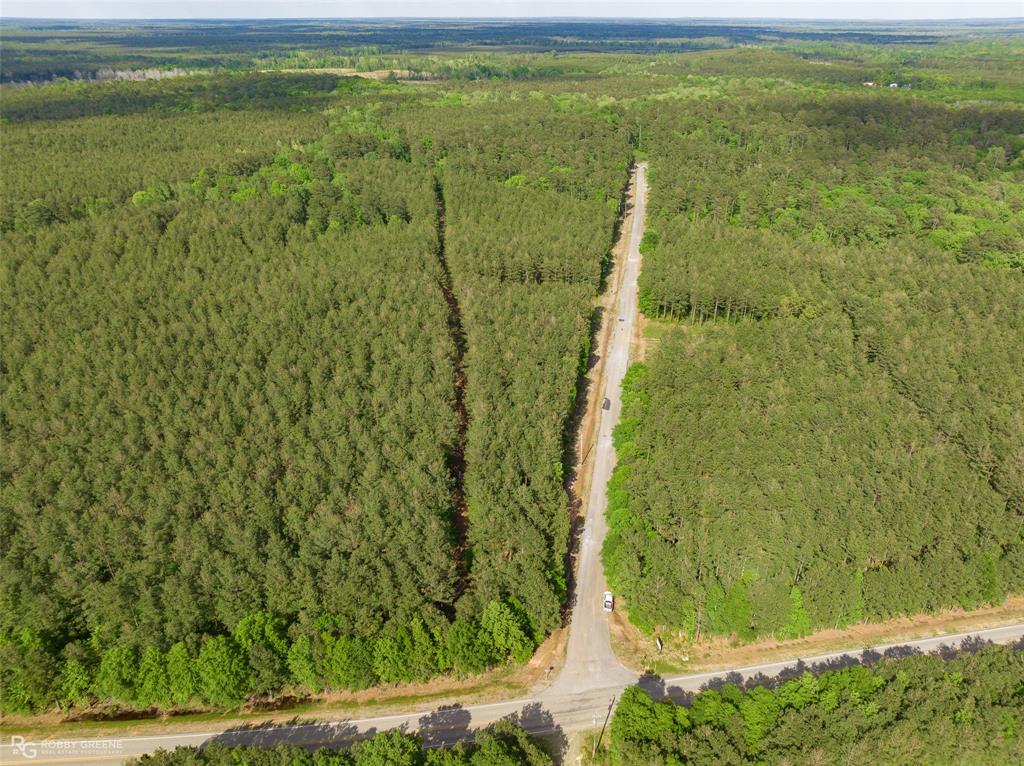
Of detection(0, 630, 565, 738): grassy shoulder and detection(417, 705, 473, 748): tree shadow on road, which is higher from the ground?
detection(0, 630, 565, 738): grassy shoulder

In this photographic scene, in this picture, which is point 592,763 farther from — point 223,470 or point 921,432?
point 921,432

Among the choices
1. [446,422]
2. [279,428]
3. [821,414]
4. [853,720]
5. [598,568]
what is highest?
[821,414]

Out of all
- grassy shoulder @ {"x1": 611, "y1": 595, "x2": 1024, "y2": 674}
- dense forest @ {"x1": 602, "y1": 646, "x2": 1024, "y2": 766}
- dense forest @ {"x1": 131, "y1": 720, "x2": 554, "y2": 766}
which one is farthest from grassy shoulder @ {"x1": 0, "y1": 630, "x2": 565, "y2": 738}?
dense forest @ {"x1": 602, "y1": 646, "x2": 1024, "y2": 766}

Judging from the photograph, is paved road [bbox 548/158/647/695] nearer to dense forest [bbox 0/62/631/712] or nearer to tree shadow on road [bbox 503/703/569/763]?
tree shadow on road [bbox 503/703/569/763]

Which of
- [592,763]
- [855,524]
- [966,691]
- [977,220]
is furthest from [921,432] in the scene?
[977,220]
